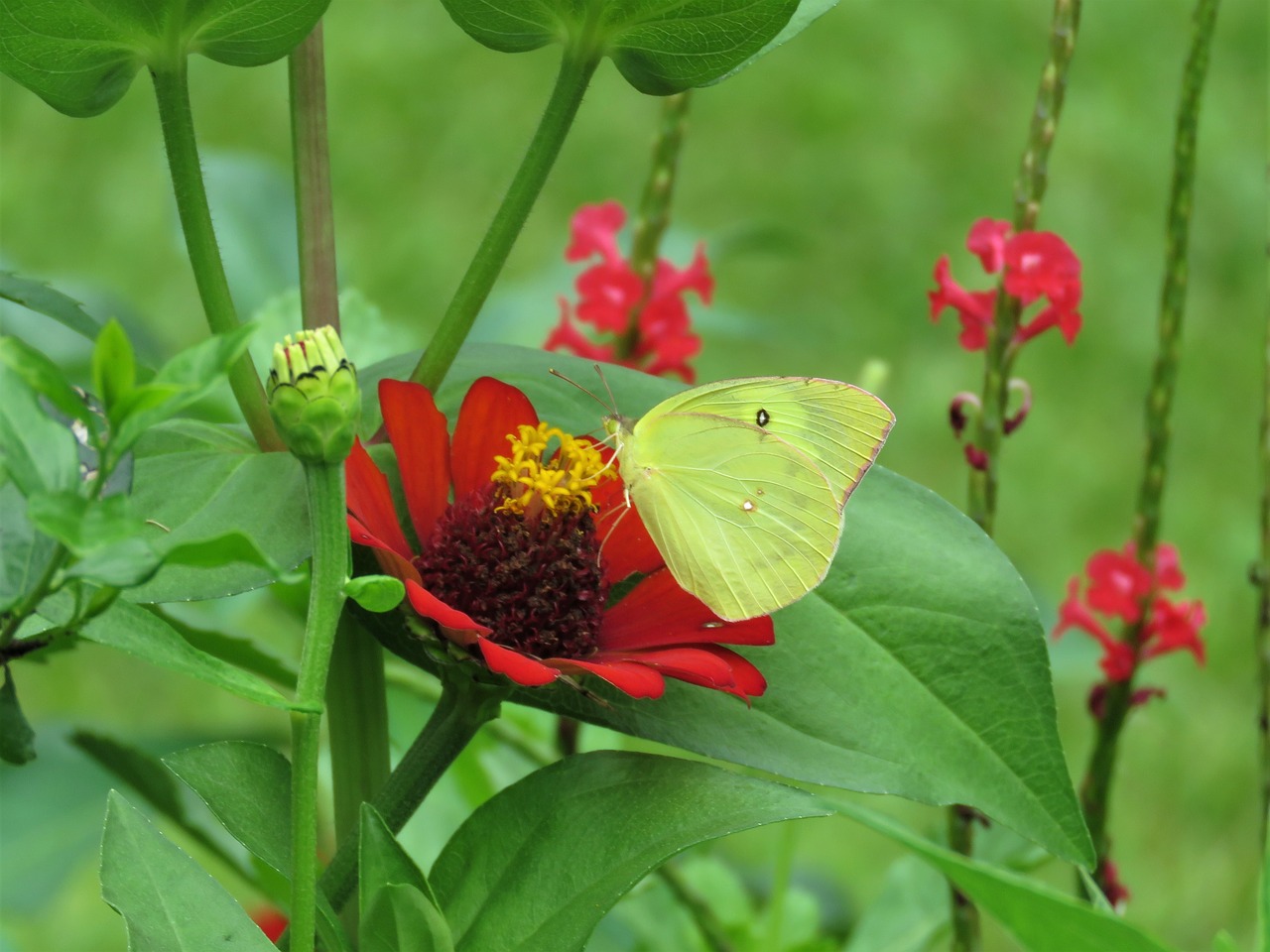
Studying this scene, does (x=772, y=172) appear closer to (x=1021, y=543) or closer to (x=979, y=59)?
(x=979, y=59)

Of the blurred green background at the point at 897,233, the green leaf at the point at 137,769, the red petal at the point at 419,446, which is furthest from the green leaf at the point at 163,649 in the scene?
the blurred green background at the point at 897,233

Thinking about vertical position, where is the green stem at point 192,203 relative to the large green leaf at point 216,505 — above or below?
above

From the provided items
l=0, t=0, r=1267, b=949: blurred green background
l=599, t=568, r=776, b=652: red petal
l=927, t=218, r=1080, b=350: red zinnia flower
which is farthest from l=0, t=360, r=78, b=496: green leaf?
l=0, t=0, r=1267, b=949: blurred green background

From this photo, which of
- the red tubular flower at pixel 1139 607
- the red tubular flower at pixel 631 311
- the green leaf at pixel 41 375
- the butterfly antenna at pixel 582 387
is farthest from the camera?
the red tubular flower at pixel 631 311

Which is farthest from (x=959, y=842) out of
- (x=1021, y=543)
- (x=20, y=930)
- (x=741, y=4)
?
(x=1021, y=543)

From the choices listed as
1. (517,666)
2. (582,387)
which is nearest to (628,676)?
(517,666)

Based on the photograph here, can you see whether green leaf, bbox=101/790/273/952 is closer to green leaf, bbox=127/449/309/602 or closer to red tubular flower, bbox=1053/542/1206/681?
green leaf, bbox=127/449/309/602

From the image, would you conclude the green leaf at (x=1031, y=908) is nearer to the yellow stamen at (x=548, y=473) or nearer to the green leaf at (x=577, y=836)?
the green leaf at (x=577, y=836)
